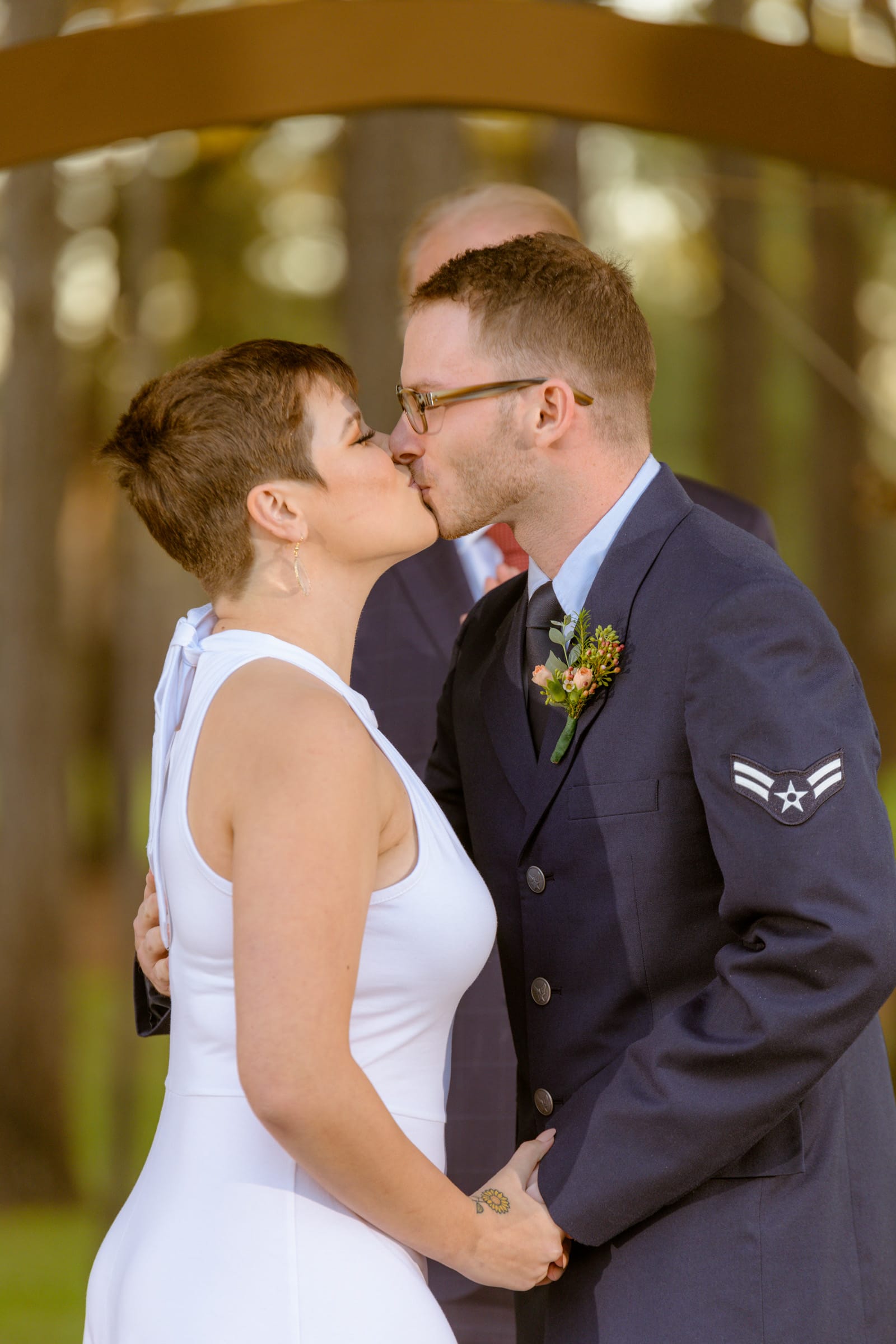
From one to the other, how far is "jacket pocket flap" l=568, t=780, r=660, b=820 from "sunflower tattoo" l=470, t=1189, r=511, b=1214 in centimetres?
54

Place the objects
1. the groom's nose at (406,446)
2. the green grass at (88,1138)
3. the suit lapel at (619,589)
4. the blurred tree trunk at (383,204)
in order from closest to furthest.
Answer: the suit lapel at (619,589) < the groom's nose at (406,446) < the blurred tree trunk at (383,204) < the green grass at (88,1138)

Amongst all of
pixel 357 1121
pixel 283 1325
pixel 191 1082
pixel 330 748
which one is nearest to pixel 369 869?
pixel 330 748

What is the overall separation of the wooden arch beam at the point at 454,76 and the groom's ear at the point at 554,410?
2.69 metres

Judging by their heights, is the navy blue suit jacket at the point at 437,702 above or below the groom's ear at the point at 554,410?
below

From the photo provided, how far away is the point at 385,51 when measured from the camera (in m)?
4.64

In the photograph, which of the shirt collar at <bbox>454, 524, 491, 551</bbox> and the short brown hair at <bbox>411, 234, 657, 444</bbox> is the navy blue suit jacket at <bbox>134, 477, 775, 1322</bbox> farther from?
the short brown hair at <bbox>411, 234, 657, 444</bbox>

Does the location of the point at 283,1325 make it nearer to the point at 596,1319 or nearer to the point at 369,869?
the point at 596,1319

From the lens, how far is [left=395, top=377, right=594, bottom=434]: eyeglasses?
224 centimetres

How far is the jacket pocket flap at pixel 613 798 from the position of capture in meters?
1.97

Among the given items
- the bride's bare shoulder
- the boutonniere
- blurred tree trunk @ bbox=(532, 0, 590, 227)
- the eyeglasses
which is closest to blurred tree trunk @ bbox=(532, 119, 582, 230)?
blurred tree trunk @ bbox=(532, 0, 590, 227)

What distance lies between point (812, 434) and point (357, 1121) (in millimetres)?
4472

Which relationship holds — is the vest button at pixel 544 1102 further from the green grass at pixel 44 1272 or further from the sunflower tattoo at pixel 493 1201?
the green grass at pixel 44 1272

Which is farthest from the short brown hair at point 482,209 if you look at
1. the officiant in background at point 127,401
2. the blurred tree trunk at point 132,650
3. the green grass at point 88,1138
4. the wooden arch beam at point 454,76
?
the green grass at point 88,1138

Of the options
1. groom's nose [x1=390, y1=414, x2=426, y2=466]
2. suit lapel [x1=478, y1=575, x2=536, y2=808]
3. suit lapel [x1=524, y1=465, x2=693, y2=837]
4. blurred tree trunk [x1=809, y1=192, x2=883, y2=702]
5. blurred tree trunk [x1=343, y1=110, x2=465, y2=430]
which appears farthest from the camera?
blurred tree trunk [x1=809, y1=192, x2=883, y2=702]
